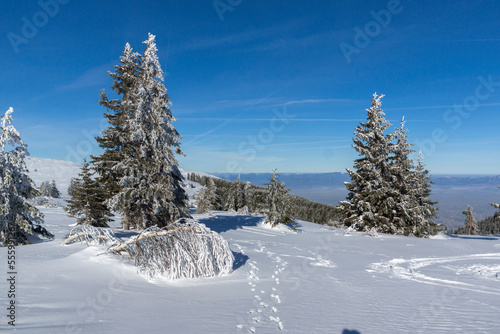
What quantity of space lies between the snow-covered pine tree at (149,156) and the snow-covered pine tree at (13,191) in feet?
14.5

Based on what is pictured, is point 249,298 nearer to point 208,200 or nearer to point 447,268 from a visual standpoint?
point 447,268

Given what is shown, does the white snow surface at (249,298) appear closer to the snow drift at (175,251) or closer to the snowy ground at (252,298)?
the snowy ground at (252,298)

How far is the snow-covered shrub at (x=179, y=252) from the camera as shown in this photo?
5.60 meters

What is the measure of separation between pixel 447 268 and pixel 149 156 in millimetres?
13546

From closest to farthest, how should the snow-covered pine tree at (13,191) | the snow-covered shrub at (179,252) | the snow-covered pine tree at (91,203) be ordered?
the snow-covered shrub at (179,252) → the snow-covered pine tree at (13,191) → the snow-covered pine tree at (91,203)

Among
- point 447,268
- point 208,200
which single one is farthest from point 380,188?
point 208,200

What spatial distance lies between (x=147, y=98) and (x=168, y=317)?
1211 centimetres

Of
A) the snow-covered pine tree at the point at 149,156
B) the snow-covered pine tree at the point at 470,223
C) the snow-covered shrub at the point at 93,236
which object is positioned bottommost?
the snow-covered pine tree at the point at 470,223

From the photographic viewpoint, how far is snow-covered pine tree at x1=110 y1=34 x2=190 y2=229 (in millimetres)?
13375

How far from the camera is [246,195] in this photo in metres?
54.2

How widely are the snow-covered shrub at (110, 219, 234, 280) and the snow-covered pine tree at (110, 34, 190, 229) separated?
7549 mm

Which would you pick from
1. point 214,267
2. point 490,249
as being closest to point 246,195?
point 490,249

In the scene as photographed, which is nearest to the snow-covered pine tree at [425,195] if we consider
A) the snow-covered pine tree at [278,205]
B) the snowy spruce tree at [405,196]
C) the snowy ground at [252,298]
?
the snowy spruce tree at [405,196]

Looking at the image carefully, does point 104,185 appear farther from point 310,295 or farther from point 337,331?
point 337,331
